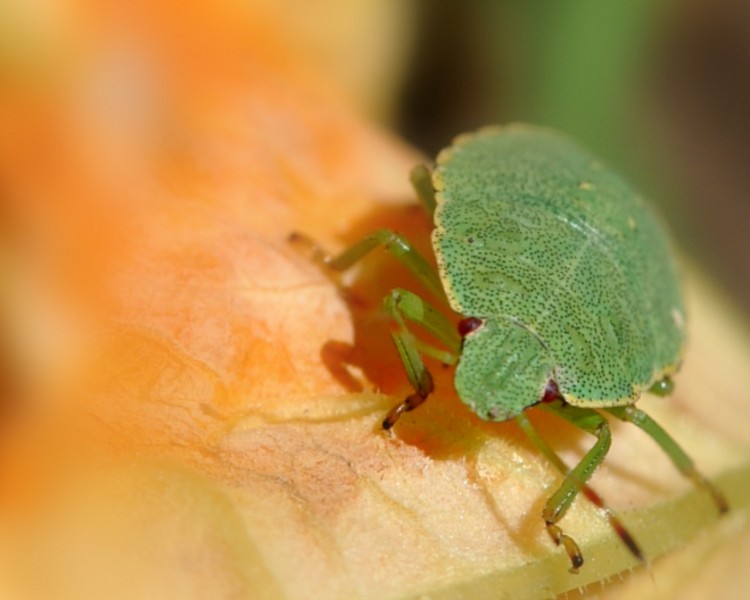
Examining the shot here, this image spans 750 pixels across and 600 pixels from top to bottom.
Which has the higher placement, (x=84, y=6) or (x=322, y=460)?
(x=84, y=6)

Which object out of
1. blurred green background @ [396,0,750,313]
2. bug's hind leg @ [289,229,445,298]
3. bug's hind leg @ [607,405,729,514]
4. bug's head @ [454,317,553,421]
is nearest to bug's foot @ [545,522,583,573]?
bug's head @ [454,317,553,421]

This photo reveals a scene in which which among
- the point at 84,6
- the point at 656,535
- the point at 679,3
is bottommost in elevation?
the point at 656,535

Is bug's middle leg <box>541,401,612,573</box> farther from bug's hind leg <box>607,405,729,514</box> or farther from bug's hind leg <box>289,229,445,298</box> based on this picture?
bug's hind leg <box>289,229,445,298</box>

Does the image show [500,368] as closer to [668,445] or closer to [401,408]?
[401,408]

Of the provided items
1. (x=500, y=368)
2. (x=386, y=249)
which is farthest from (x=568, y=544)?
(x=386, y=249)

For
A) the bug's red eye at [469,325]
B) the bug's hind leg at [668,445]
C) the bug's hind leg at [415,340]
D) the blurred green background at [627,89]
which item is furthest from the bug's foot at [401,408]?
the blurred green background at [627,89]

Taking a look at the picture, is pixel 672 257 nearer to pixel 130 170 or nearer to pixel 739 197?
pixel 130 170

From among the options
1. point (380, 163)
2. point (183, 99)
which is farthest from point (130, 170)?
point (380, 163)
